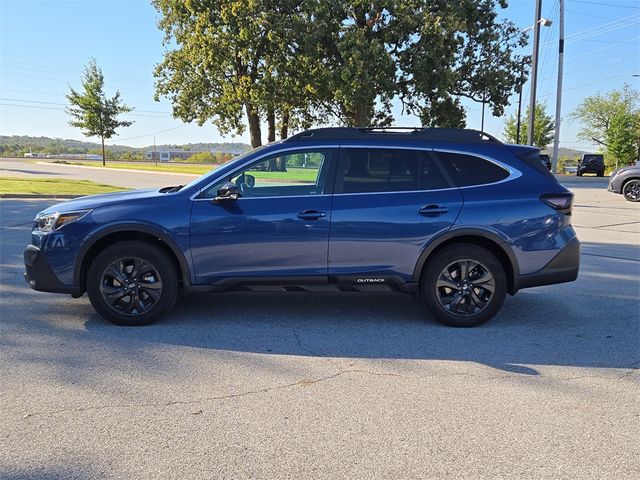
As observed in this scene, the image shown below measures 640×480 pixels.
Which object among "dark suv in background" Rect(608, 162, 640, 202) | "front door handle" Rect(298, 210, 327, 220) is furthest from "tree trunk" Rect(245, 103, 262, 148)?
"front door handle" Rect(298, 210, 327, 220)

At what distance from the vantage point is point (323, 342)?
4.57 metres

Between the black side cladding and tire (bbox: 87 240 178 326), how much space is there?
A: 11.4 feet

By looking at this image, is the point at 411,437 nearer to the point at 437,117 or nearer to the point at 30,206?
the point at 30,206

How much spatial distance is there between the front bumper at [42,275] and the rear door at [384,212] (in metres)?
2.48

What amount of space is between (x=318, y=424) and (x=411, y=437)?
22.1 inches

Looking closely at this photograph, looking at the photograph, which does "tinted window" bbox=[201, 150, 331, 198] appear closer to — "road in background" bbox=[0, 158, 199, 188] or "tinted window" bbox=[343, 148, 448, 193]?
"tinted window" bbox=[343, 148, 448, 193]

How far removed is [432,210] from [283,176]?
1.43 metres

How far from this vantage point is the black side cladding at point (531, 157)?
16.4 feet

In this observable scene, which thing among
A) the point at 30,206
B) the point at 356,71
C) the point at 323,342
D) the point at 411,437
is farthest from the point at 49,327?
the point at 356,71

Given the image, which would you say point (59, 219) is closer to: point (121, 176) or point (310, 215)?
point (310, 215)

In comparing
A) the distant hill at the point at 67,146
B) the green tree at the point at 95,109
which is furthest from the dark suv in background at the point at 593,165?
the distant hill at the point at 67,146

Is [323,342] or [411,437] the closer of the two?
[411,437]

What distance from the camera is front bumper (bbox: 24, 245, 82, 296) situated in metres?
4.78

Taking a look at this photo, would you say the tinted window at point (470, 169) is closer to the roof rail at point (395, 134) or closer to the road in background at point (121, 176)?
the roof rail at point (395, 134)
